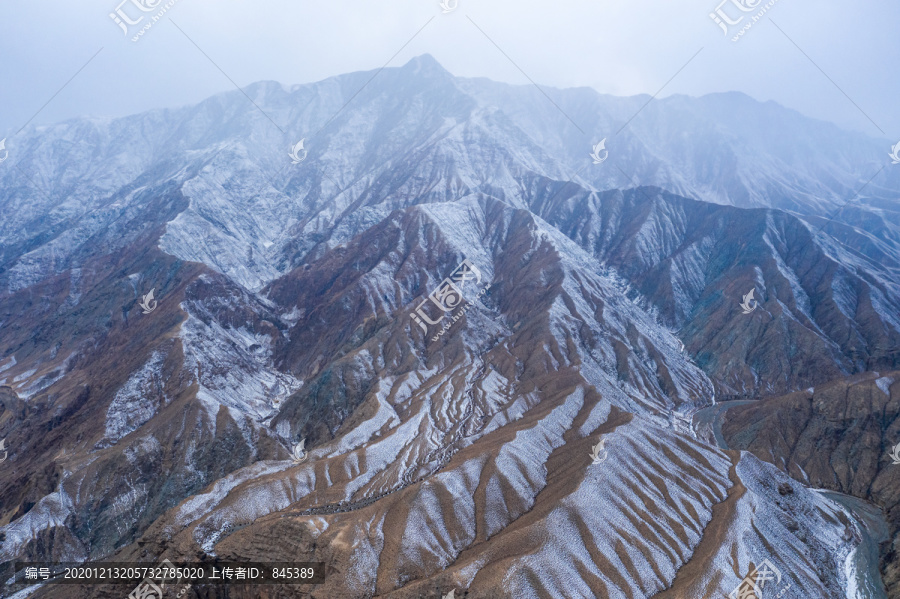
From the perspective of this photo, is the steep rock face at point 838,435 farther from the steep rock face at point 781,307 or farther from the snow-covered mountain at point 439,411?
the steep rock face at point 781,307

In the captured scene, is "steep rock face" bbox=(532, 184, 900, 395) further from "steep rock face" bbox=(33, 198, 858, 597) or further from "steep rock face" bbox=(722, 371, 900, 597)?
"steep rock face" bbox=(722, 371, 900, 597)

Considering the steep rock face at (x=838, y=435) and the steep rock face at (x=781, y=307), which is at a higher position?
the steep rock face at (x=838, y=435)

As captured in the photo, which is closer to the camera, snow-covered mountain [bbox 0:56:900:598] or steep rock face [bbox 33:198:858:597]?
steep rock face [bbox 33:198:858:597]

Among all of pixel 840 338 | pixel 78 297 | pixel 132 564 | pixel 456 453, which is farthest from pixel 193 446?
pixel 840 338

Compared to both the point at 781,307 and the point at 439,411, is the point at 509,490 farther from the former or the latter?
the point at 781,307

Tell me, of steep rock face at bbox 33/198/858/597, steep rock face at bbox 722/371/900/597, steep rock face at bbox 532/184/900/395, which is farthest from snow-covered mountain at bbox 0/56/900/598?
steep rock face at bbox 722/371/900/597

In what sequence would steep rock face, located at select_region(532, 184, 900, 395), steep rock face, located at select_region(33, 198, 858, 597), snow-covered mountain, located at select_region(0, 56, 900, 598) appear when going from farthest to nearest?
steep rock face, located at select_region(532, 184, 900, 395)
snow-covered mountain, located at select_region(0, 56, 900, 598)
steep rock face, located at select_region(33, 198, 858, 597)

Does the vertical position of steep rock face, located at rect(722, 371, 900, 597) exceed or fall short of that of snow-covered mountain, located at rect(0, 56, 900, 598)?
it falls short

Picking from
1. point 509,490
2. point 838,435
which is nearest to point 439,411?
point 509,490

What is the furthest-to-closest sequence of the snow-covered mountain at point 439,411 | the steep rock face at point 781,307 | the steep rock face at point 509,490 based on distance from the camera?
1. the steep rock face at point 781,307
2. the snow-covered mountain at point 439,411
3. the steep rock face at point 509,490

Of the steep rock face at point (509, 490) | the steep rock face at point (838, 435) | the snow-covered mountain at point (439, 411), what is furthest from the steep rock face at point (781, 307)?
the steep rock face at point (838, 435)
